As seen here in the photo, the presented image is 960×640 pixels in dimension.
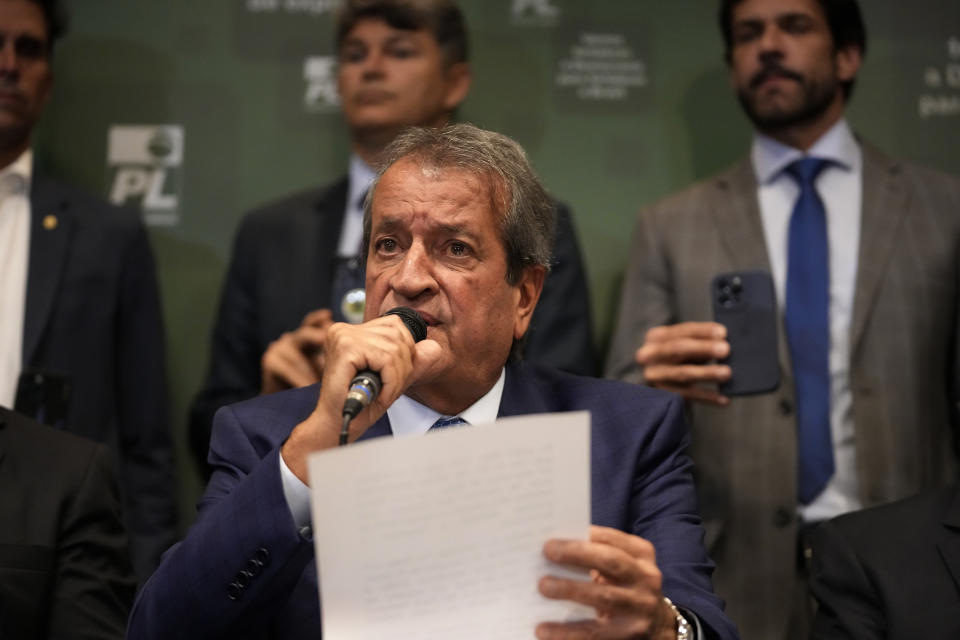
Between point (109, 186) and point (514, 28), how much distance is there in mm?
A: 1470

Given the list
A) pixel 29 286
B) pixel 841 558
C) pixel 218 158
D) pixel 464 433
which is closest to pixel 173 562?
pixel 464 433

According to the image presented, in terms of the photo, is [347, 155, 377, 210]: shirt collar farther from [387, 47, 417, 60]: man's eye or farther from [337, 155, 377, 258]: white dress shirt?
[387, 47, 417, 60]: man's eye

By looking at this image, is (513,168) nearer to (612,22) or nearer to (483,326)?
(483,326)

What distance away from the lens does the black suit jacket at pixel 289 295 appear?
3.64m

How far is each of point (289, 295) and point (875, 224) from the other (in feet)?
5.57

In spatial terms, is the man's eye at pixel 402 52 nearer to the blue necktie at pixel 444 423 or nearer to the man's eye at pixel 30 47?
the man's eye at pixel 30 47

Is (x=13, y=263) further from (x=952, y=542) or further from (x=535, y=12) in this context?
(x=952, y=542)

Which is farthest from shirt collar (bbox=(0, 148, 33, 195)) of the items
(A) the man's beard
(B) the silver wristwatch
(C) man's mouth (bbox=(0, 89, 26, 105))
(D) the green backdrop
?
(B) the silver wristwatch

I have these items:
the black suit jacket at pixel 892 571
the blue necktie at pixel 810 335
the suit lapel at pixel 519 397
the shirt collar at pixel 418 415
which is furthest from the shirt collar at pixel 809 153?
the shirt collar at pixel 418 415

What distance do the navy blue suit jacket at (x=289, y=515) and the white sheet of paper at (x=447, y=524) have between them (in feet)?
0.91

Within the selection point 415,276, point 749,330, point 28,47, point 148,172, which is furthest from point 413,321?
point 148,172

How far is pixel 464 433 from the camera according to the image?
1584mm

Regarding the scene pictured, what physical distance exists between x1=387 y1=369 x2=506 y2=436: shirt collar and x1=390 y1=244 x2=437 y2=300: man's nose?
0.66ft

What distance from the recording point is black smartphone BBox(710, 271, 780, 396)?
9.89 ft
